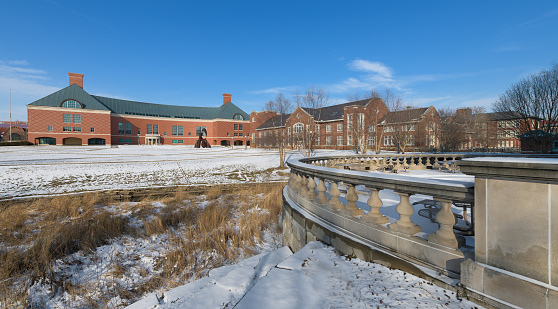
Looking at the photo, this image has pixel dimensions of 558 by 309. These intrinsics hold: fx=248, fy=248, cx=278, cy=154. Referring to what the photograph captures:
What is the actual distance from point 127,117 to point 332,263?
80.8 m

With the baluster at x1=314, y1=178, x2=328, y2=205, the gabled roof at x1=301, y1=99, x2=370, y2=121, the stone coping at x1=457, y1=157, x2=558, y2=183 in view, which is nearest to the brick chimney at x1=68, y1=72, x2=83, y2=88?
the gabled roof at x1=301, y1=99, x2=370, y2=121

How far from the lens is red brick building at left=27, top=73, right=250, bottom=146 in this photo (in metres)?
58.2

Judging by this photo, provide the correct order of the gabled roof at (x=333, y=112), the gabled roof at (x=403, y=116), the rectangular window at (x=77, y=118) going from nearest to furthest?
the gabled roof at (x=403, y=116) < the gabled roof at (x=333, y=112) < the rectangular window at (x=77, y=118)

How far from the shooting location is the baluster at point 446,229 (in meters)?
2.78

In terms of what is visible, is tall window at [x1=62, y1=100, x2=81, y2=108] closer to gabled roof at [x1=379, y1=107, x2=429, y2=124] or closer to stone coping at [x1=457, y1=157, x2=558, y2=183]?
gabled roof at [x1=379, y1=107, x2=429, y2=124]

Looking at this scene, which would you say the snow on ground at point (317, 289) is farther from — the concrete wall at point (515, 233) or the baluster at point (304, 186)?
the baluster at point (304, 186)

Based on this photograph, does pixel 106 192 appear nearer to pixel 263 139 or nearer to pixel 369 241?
pixel 369 241

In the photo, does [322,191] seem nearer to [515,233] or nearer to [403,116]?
[515,233]

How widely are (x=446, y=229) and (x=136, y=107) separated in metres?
86.3

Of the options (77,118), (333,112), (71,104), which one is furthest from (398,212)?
(71,104)

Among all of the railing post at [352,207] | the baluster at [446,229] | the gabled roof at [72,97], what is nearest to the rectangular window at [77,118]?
the gabled roof at [72,97]

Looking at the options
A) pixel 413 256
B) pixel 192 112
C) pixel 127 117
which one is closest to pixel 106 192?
pixel 413 256

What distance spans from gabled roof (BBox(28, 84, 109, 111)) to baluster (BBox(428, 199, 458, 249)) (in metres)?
77.1

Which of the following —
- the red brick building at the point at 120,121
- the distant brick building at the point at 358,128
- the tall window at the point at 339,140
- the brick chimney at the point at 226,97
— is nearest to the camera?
the distant brick building at the point at 358,128
